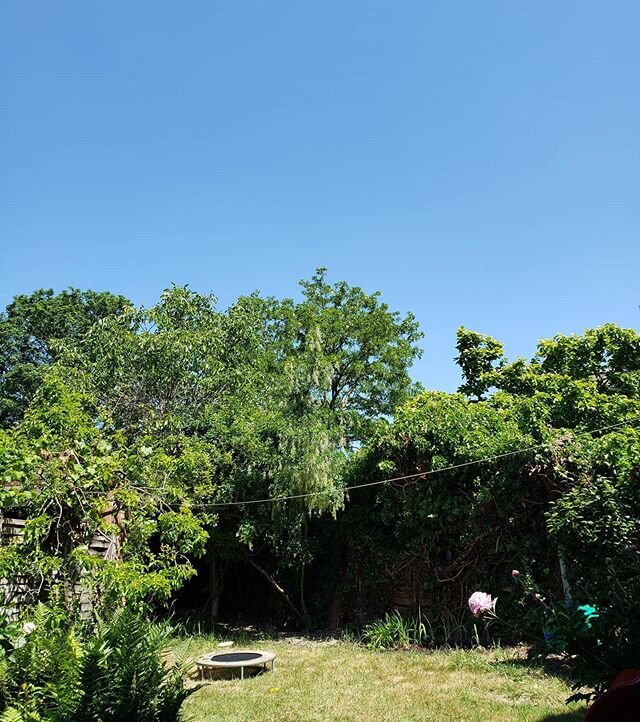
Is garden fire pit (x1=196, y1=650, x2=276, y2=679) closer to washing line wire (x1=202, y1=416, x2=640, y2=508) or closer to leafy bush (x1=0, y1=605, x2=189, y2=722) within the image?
washing line wire (x1=202, y1=416, x2=640, y2=508)

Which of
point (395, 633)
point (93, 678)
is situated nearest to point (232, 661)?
point (395, 633)

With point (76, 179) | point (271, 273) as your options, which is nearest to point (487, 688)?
point (271, 273)

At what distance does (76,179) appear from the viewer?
8.19 m

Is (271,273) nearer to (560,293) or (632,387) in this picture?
(560,293)

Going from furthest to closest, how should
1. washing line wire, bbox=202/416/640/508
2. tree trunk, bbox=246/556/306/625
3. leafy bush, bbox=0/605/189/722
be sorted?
tree trunk, bbox=246/556/306/625, washing line wire, bbox=202/416/640/508, leafy bush, bbox=0/605/189/722

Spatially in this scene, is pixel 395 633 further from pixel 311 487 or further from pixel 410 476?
pixel 311 487

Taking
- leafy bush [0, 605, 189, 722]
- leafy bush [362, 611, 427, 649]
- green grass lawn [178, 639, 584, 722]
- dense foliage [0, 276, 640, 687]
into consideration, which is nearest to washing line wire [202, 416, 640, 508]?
dense foliage [0, 276, 640, 687]

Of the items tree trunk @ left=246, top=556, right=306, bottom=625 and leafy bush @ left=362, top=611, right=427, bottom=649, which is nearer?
leafy bush @ left=362, top=611, right=427, bottom=649

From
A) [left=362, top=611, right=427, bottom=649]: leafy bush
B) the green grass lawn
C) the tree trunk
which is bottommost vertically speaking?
the green grass lawn

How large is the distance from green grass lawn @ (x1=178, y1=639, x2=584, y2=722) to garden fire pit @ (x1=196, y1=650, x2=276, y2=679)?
16cm

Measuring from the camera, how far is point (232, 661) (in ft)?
20.8

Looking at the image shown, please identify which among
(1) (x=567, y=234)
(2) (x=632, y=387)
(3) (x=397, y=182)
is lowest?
(2) (x=632, y=387)

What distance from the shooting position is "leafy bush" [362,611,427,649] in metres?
7.70

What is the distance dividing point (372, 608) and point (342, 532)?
1308mm
